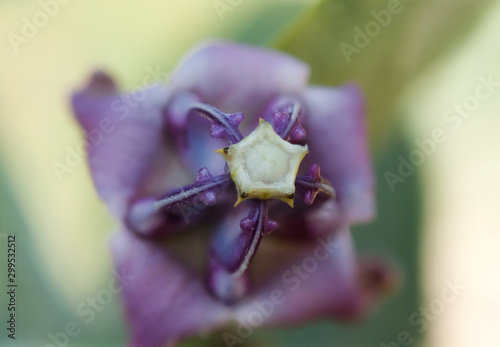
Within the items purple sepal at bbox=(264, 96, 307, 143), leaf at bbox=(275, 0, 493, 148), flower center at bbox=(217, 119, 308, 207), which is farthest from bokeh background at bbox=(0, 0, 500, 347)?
flower center at bbox=(217, 119, 308, 207)

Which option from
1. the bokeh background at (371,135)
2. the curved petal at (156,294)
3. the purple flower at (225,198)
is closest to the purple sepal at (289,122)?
the purple flower at (225,198)

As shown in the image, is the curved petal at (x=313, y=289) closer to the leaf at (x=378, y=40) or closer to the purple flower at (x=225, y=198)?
the purple flower at (x=225, y=198)

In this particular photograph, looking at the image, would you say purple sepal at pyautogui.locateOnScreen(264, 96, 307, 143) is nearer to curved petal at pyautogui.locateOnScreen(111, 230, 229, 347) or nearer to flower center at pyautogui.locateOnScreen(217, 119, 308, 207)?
flower center at pyautogui.locateOnScreen(217, 119, 308, 207)

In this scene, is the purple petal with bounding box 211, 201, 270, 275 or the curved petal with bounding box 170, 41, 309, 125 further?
the curved petal with bounding box 170, 41, 309, 125

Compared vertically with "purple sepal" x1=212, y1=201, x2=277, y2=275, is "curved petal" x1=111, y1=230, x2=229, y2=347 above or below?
below

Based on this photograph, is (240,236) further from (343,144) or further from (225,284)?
(343,144)

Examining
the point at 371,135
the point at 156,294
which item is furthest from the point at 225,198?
the point at 371,135
